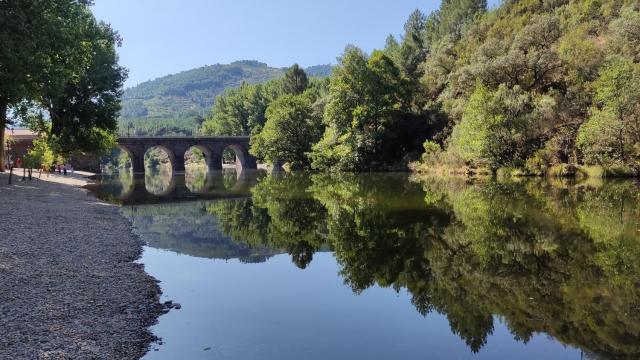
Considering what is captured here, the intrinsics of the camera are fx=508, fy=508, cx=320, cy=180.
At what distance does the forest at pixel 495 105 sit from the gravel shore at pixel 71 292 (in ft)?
121

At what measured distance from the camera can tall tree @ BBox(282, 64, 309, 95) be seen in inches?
3969

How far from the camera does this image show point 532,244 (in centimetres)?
1523

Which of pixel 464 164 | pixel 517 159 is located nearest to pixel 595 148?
pixel 517 159

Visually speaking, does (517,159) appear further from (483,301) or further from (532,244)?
(483,301)

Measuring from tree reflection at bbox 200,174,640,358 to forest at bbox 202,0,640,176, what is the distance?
626 inches

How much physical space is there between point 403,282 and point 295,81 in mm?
92152

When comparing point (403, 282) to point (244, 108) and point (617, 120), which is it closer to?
point (617, 120)

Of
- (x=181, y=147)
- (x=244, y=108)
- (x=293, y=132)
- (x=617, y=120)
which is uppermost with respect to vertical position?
(x=244, y=108)

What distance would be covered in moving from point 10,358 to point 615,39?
5660cm

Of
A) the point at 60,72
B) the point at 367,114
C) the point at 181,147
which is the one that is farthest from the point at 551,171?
the point at 181,147

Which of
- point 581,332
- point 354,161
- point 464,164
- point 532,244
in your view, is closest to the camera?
point 581,332

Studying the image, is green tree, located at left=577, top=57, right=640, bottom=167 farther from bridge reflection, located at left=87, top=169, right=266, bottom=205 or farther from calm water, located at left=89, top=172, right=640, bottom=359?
→ bridge reflection, located at left=87, top=169, right=266, bottom=205

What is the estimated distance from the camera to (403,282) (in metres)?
11.8

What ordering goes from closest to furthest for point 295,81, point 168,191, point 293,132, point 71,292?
point 71,292 < point 168,191 < point 293,132 < point 295,81
